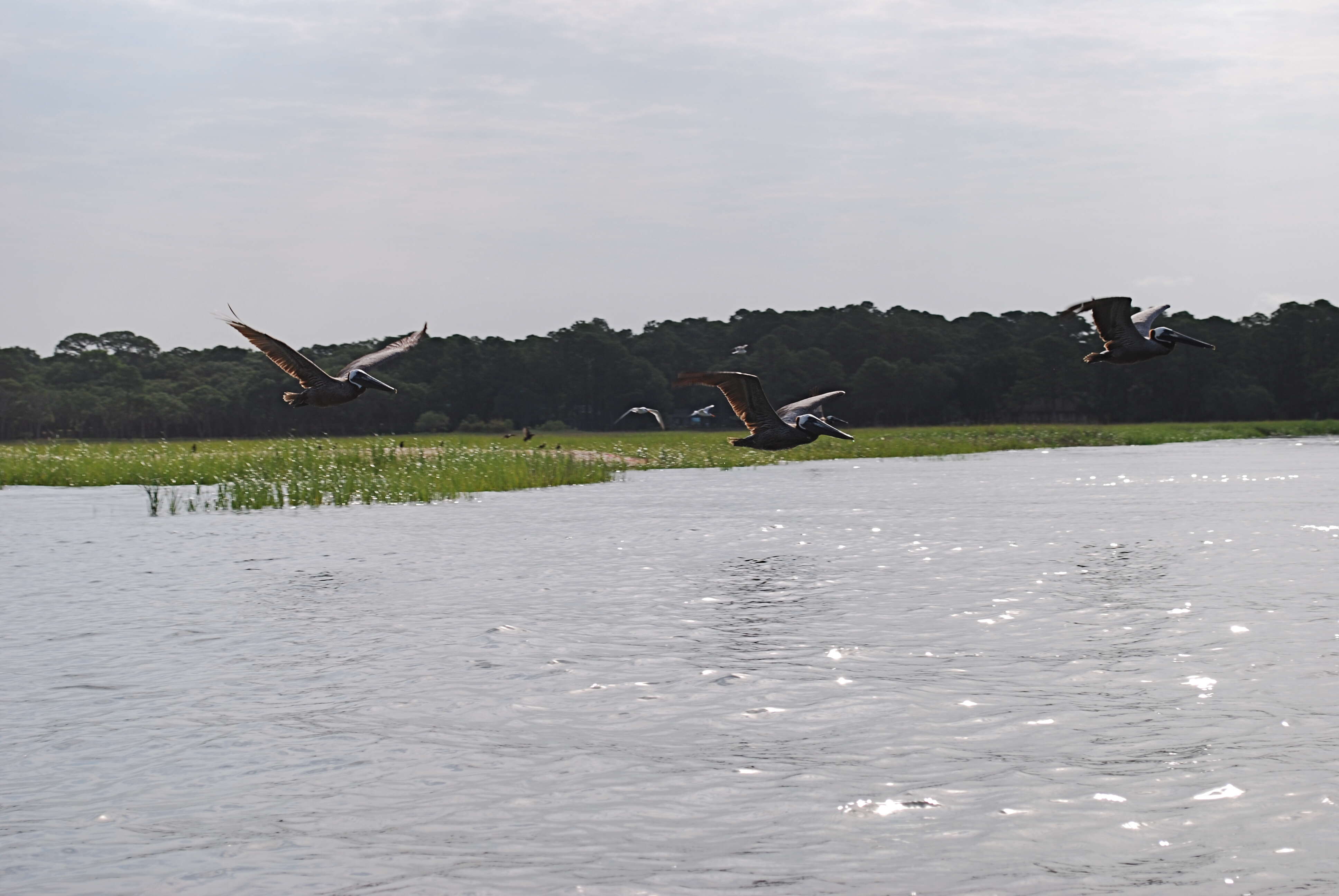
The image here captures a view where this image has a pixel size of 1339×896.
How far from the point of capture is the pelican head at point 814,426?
68.8 ft

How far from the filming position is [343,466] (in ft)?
113

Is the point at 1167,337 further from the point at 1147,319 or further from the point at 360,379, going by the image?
the point at 360,379

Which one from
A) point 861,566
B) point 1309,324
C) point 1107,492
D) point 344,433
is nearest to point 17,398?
point 344,433

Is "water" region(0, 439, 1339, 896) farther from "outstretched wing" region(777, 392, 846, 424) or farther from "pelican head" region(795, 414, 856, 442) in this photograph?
"outstretched wing" region(777, 392, 846, 424)

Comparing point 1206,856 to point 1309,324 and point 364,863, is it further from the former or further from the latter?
point 1309,324

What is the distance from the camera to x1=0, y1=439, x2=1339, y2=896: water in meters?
6.56

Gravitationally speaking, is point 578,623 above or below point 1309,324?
below

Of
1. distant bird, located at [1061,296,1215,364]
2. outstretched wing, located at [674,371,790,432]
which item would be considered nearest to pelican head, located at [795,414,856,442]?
outstretched wing, located at [674,371,790,432]

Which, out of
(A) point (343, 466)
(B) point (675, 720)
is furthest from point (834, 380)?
(B) point (675, 720)

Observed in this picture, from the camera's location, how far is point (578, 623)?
14.4 metres

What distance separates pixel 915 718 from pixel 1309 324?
15011 cm

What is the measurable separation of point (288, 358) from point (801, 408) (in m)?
8.51

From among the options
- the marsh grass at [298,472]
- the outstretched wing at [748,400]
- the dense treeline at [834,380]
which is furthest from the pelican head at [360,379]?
the dense treeline at [834,380]

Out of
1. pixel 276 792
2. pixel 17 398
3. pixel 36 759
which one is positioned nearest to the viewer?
pixel 276 792
